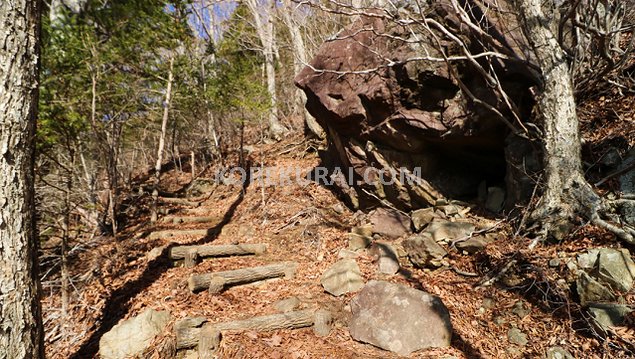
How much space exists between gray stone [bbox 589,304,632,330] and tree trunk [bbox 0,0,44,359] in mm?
5712

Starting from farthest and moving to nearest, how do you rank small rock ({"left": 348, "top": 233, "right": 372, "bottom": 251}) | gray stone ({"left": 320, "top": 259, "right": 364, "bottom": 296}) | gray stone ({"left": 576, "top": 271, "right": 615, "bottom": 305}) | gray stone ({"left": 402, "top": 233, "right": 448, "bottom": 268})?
small rock ({"left": 348, "top": 233, "right": 372, "bottom": 251}), gray stone ({"left": 402, "top": 233, "right": 448, "bottom": 268}), gray stone ({"left": 320, "top": 259, "right": 364, "bottom": 296}), gray stone ({"left": 576, "top": 271, "right": 615, "bottom": 305})

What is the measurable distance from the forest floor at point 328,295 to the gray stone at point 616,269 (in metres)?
0.17

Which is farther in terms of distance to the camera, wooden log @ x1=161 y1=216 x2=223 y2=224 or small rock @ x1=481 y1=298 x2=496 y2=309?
wooden log @ x1=161 y1=216 x2=223 y2=224

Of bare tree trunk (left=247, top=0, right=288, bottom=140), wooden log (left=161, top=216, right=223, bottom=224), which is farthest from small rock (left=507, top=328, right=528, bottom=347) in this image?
bare tree trunk (left=247, top=0, right=288, bottom=140)

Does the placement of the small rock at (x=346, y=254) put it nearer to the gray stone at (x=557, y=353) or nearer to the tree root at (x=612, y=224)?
the gray stone at (x=557, y=353)

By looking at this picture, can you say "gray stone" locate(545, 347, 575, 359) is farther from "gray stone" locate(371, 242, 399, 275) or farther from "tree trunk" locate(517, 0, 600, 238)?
"gray stone" locate(371, 242, 399, 275)

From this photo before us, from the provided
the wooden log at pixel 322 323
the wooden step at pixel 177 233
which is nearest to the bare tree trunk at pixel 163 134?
the wooden step at pixel 177 233

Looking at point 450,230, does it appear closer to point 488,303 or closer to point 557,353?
point 488,303

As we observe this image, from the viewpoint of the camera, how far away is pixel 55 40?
5.75 meters

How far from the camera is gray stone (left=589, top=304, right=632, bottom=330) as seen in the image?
3137mm

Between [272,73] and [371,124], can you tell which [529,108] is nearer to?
[371,124]

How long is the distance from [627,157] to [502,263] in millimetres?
2391

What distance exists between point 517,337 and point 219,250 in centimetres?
497

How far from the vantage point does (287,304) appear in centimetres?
452
